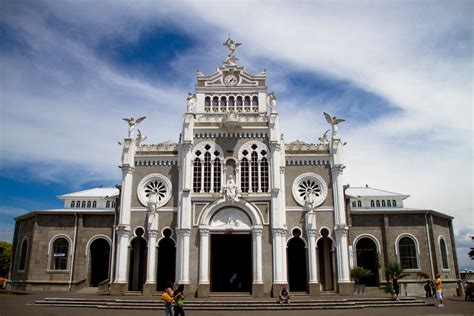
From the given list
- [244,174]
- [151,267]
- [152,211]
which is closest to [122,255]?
[151,267]

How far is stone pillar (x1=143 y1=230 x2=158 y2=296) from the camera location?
1337 inches

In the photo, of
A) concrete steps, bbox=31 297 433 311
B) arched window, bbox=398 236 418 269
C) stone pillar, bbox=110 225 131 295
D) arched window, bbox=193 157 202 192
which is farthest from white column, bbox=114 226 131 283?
arched window, bbox=398 236 418 269

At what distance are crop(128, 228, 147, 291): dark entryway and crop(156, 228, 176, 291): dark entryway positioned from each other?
1387mm

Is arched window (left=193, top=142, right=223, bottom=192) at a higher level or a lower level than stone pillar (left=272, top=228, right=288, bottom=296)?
higher

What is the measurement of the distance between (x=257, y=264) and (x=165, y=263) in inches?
381

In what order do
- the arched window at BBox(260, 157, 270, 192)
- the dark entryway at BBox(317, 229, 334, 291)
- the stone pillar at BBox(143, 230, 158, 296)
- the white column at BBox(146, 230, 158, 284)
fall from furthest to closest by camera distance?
the arched window at BBox(260, 157, 270, 192), the dark entryway at BBox(317, 229, 334, 291), the white column at BBox(146, 230, 158, 284), the stone pillar at BBox(143, 230, 158, 296)

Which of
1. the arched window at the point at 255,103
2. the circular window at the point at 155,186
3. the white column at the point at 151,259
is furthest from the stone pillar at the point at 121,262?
the arched window at the point at 255,103

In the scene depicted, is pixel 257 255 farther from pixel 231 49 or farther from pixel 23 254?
pixel 23 254

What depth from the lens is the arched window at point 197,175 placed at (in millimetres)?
36469

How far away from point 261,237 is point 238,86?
14561 millimetres

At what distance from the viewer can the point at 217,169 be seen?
36.8m

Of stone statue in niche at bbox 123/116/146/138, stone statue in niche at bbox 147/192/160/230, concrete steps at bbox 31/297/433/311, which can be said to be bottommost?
concrete steps at bbox 31/297/433/311

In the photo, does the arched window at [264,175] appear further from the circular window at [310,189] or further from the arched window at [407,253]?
the arched window at [407,253]

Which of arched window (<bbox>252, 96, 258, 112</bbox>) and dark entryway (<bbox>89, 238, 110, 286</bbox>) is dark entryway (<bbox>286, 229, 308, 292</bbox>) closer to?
arched window (<bbox>252, 96, 258, 112</bbox>)
